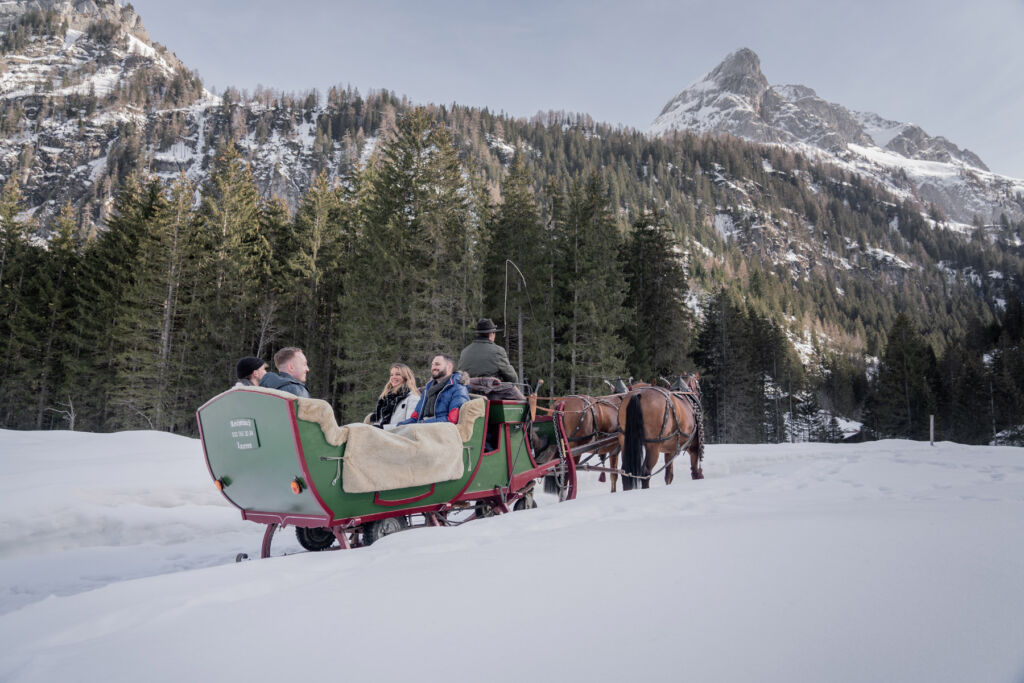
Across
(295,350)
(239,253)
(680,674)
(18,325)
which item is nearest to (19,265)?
(18,325)

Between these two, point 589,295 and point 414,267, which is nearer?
point 414,267

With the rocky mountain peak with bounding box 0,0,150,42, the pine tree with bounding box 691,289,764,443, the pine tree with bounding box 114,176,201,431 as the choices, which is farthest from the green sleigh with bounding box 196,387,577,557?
the rocky mountain peak with bounding box 0,0,150,42

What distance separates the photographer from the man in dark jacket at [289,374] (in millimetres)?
4035

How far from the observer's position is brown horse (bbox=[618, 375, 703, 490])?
725 centimetres

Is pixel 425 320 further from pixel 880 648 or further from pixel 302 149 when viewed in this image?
pixel 302 149

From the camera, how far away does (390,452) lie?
367cm

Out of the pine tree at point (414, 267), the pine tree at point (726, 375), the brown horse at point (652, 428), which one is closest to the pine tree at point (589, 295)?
the pine tree at point (414, 267)

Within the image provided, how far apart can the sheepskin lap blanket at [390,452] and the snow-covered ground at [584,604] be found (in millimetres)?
Answer: 450

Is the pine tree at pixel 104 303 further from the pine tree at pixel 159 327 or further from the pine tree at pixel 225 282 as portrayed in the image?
the pine tree at pixel 225 282

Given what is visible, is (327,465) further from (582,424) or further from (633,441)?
(582,424)

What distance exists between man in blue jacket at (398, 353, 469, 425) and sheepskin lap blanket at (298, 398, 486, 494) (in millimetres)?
406

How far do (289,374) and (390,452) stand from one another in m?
1.22

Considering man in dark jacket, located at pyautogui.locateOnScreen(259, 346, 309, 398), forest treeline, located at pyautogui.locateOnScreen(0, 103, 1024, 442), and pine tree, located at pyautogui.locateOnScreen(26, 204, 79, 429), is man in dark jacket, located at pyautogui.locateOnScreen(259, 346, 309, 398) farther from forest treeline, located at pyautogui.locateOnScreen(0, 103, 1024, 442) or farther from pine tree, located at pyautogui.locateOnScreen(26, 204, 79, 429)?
pine tree, located at pyautogui.locateOnScreen(26, 204, 79, 429)

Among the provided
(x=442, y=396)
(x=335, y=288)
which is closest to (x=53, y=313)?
(x=335, y=288)
